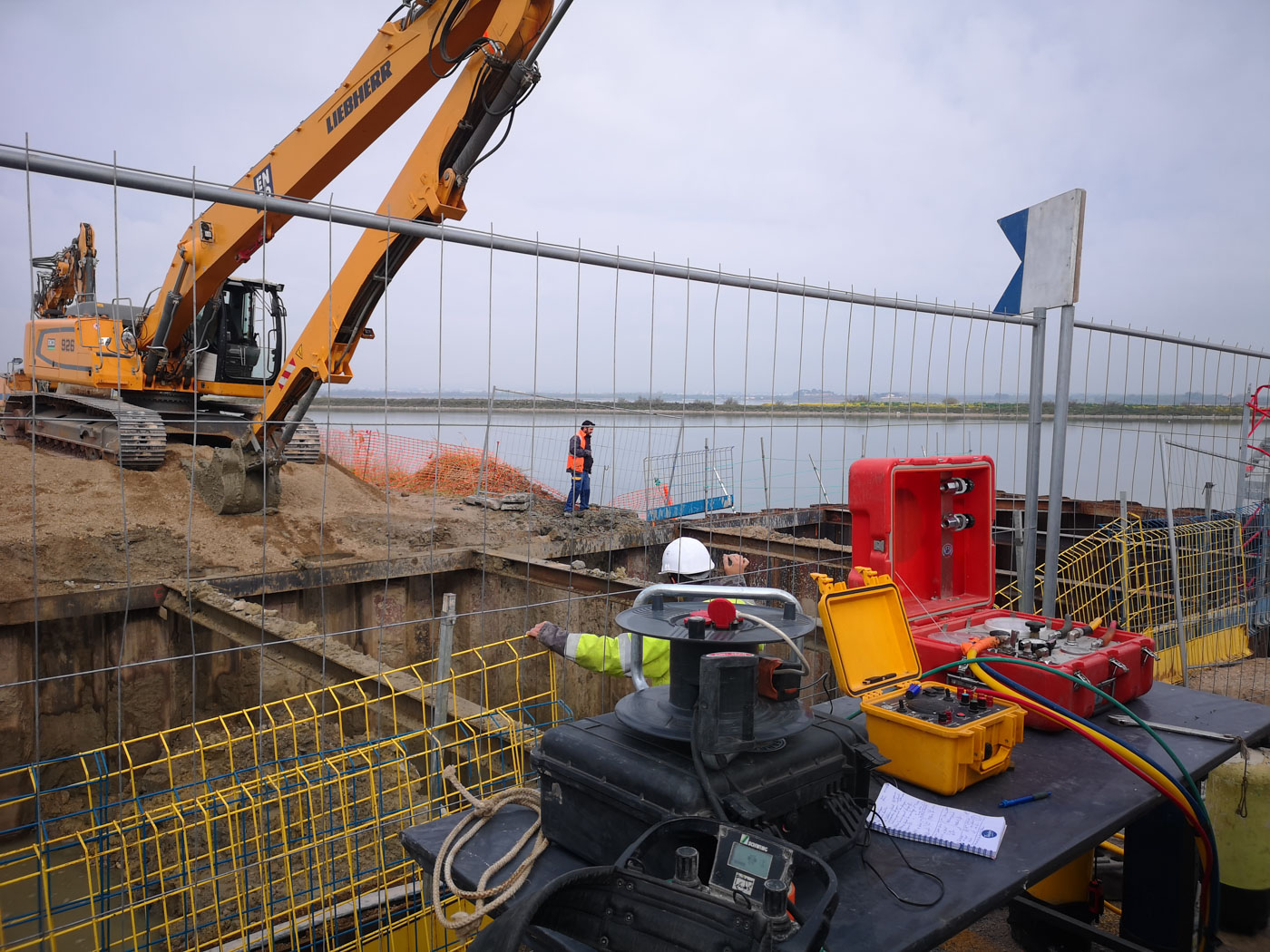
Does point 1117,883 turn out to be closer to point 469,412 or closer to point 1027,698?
point 1027,698

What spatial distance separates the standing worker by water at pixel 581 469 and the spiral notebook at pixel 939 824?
1073cm

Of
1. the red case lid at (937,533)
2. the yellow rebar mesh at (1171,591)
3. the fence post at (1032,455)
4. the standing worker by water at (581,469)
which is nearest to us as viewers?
the red case lid at (937,533)

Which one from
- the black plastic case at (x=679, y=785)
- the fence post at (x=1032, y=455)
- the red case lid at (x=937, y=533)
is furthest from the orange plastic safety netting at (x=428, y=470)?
the black plastic case at (x=679, y=785)

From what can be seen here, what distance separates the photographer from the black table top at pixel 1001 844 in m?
1.71

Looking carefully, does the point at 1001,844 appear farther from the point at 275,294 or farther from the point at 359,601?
the point at 275,294

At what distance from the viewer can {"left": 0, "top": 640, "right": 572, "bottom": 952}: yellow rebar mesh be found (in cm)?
261

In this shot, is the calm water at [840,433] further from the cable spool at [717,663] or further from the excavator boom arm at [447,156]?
the excavator boom arm at [447,156]

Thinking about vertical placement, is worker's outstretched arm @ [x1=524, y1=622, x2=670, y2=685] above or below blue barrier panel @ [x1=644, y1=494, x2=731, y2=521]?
above

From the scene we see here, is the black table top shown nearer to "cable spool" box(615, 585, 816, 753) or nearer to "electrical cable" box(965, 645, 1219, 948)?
"electrical cable" box(965, 645, 1219, 948)

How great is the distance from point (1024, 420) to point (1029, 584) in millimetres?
1250

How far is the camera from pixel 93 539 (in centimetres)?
747

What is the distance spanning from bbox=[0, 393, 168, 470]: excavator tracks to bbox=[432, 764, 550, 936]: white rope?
7828mm

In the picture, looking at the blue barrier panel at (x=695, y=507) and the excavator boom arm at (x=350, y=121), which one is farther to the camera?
the blue barrier panel at (x=695, y=507)

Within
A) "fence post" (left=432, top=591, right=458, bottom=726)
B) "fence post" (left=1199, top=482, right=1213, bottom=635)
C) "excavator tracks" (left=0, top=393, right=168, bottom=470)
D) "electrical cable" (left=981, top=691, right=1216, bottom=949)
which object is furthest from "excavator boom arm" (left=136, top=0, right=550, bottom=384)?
"fence post" (left=1199, top=482, right=1213, bottom=635)
